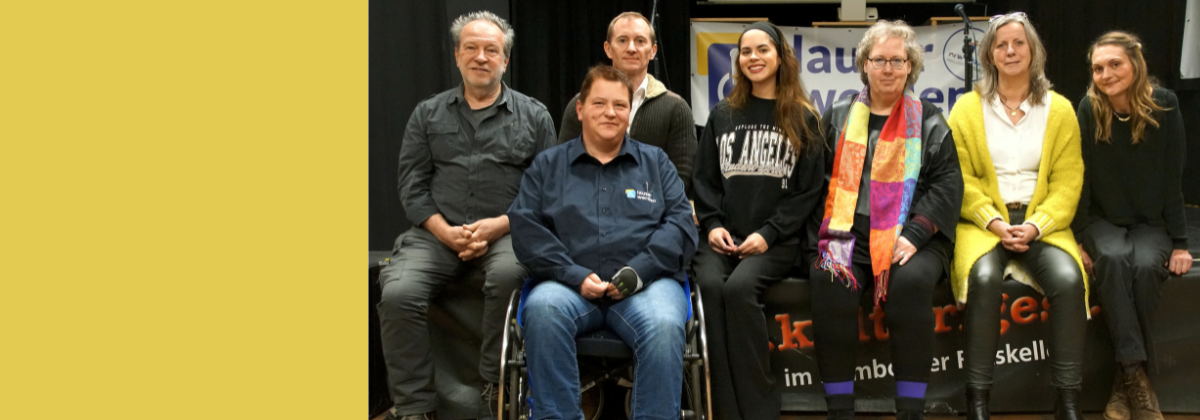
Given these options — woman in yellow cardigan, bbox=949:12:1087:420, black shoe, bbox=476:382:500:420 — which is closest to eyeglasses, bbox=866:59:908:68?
woman in yellow cardigan, bbox=949:12:1087:420

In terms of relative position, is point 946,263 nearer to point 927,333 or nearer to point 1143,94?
point 927,333

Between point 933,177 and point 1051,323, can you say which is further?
point 933,177

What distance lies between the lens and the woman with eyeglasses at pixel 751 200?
2375 mm

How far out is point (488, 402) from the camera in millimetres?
2533

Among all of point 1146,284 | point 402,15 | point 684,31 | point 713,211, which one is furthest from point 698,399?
point 684,31

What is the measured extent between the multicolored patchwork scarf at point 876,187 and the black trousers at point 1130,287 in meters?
0.69

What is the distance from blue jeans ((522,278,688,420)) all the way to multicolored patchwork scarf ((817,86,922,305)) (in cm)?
66

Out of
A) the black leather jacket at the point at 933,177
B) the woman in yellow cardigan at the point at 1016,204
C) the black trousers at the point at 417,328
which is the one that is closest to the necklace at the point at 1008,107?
the woman in yellow cardigan at the point at 1016,204

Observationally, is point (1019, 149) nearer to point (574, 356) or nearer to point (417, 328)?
point (574, 356)

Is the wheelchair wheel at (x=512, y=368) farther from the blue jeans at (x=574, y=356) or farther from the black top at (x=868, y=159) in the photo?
the black top at (x=868, y=159)

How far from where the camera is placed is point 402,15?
11.2ft

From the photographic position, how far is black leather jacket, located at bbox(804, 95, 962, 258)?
8.05ft

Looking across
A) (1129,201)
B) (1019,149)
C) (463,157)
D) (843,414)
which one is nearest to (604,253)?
(463,157)

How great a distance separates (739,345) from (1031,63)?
1407 mm
